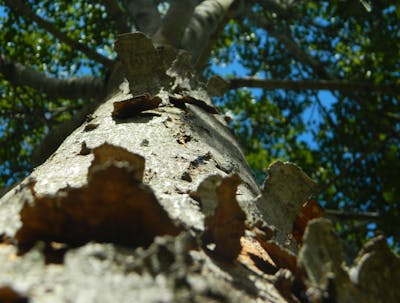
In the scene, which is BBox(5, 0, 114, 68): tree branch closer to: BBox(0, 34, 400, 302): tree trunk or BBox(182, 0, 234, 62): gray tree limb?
BBox(182, 0, 234, 62): gray tree limb

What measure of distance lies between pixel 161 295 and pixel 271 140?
8.17 metres

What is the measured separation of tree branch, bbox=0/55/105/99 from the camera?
432 cm

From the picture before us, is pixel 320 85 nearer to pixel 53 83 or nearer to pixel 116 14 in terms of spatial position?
pixel 116 14

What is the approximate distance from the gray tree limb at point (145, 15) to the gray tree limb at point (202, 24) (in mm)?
311

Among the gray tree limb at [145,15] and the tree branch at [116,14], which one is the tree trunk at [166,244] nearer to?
the gray tree limb at [145,15]

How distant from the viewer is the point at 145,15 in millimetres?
4652

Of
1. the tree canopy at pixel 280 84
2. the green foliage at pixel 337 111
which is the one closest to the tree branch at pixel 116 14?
the tree canopy at pixel 280 84

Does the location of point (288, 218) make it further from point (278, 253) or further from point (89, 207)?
point (89, 207)

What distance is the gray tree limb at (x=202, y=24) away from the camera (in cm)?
413

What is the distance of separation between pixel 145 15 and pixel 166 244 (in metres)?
4.09

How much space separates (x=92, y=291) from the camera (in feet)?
2.41

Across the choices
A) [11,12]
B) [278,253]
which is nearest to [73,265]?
[278,253]

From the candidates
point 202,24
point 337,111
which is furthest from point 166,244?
point 337,111

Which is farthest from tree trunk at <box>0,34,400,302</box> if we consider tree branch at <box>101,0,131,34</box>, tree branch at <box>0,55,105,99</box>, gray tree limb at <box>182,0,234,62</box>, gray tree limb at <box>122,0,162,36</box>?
tree branch at <box>101,0,131,34</box>
